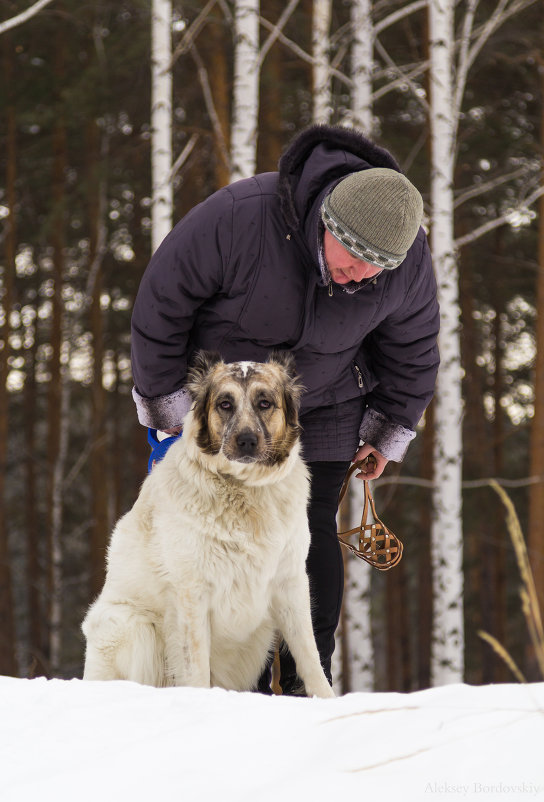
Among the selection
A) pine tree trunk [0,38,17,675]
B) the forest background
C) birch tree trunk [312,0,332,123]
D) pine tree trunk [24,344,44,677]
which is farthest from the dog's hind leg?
pine tree trunk [24,344,44,677]

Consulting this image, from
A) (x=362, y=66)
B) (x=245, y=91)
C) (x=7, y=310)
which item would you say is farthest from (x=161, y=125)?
(x=7, y=310)

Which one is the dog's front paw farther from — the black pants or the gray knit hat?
the gray knit hat

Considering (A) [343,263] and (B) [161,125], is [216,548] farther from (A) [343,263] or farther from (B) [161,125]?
(B) [161,125]

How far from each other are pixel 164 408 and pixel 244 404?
39 centimetres

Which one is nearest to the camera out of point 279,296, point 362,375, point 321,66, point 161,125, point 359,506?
point 279,296

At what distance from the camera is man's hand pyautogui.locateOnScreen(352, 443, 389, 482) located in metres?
3.48

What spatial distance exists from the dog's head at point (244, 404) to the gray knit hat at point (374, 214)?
0.61 meters

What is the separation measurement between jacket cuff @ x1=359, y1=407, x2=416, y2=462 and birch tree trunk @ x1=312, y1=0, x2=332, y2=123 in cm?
550

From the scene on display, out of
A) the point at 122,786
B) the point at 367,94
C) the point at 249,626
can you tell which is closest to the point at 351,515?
the point at 367,94

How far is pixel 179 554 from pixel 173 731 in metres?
1.18

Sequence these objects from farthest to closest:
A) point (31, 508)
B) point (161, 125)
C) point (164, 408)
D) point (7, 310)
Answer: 1. point (31, 508)
2. point (7, 310)
3. point (161, 125)
4. point (164, 408)

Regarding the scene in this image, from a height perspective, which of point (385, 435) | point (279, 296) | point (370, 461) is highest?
point (279, 296)

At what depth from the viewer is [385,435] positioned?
340cm

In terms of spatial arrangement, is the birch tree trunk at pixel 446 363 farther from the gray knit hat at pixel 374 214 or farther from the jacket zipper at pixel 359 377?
the gray knit hat at pixel 374 214
